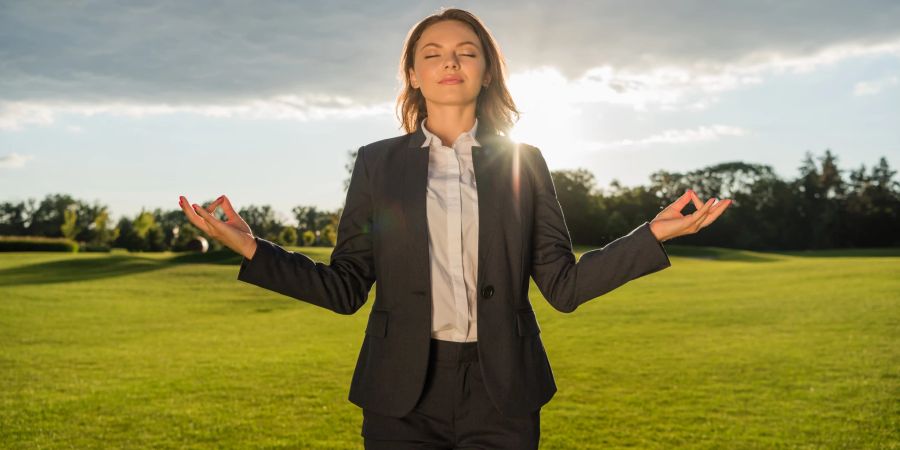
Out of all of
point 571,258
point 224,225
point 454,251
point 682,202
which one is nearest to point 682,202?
point 682,202

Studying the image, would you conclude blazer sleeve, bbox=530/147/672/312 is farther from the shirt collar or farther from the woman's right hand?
the woman's right hand

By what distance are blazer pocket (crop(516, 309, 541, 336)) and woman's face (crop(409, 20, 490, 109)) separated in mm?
828

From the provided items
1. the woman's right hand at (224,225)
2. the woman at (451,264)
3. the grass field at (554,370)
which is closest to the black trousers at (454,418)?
the woman at (451,264)

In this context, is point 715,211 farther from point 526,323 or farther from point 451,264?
point 451,264

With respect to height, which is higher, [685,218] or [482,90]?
[482,90]

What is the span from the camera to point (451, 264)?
8.81 feet

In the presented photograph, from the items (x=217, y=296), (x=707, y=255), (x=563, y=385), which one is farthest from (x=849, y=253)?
(x=563, y=385)

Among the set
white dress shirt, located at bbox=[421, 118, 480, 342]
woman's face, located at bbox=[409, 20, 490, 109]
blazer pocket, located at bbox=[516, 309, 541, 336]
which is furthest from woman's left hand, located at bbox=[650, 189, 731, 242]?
woman's face, located at bbox=[409, 20, 490, 109]

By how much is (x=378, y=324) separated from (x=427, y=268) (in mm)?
263

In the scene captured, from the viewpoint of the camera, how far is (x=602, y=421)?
7.75 m

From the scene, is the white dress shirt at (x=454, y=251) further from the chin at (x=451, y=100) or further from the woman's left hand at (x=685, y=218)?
the woman's left hand at (x=685, y=218)

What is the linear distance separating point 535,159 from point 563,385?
7163 millimetres

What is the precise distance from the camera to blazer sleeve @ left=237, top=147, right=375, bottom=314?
271 centimetres

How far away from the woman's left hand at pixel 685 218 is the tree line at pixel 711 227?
128 feet
